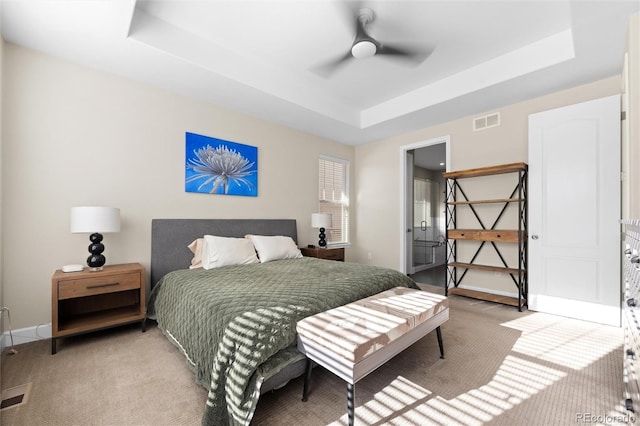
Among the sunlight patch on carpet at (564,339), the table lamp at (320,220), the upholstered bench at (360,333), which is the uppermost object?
the table lamp at (320,220)

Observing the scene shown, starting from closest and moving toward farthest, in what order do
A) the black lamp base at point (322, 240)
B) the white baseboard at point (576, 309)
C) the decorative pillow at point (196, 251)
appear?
1. the white baseboard at point (576, 309)
2. the decorative pillow at point (196, 251)
3. the black lamp base at point (322, 240)

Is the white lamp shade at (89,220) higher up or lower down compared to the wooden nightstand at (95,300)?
higher up

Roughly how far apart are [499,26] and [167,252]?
4217mm

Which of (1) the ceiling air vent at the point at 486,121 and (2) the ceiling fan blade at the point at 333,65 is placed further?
(1) the ceiling air vent at the point at 486,121

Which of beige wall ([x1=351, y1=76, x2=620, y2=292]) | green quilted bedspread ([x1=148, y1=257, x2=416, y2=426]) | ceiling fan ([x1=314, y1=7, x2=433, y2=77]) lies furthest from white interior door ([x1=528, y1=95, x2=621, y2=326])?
ceiling fan ([x1=314, y1=7, x2=433, y2=77])

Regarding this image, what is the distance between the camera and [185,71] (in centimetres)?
285


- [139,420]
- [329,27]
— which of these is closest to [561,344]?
[139,420]

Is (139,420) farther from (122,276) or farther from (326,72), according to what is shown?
(326,72)

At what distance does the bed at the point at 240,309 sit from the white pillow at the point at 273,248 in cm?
25

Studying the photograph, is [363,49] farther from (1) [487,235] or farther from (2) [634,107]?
(1) [487,235]

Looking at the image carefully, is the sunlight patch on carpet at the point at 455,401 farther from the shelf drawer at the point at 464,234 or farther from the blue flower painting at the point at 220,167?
the blue flower painting at the point at 220,167

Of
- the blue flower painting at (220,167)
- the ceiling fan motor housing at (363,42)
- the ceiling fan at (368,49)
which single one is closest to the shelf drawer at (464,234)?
the ceiling fan at (368,49)

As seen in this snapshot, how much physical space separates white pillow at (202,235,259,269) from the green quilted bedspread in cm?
24

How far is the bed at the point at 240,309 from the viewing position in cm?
141
